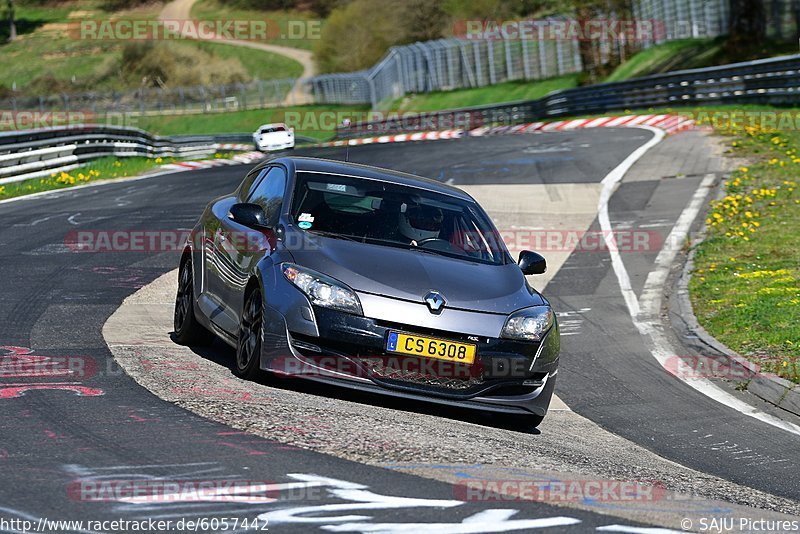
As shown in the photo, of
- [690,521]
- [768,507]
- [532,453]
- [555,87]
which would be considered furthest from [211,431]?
[555,87]

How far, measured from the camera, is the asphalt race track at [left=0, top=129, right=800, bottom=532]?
511 centimetres

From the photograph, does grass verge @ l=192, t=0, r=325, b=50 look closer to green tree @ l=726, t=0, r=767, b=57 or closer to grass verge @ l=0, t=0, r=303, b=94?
grass verge @ l=0, t=0, r=303, b=94

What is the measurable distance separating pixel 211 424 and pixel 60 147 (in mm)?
22034

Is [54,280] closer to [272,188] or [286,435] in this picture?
[272,188]

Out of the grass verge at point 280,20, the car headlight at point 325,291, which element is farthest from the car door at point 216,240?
the grass verge at point 280,20

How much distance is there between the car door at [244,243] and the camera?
27.3 ft

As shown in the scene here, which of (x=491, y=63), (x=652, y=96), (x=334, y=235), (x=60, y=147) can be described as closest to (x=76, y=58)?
(x=491, y=63)

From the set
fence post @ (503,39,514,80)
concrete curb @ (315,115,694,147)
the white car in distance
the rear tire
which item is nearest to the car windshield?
the rear tire

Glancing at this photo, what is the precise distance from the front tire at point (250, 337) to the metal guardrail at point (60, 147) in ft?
55.5

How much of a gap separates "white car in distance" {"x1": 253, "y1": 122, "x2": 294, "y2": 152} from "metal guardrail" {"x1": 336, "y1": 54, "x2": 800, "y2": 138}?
112 inches

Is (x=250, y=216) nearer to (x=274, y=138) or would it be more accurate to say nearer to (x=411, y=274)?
(x=411, y=274)

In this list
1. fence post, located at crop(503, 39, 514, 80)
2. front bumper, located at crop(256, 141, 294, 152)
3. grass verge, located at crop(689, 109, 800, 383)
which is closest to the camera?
grass verge, located at crop(689, 109, 800, 383)

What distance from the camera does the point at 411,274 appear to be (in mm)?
7789

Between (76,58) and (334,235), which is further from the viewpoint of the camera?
(76,58)
